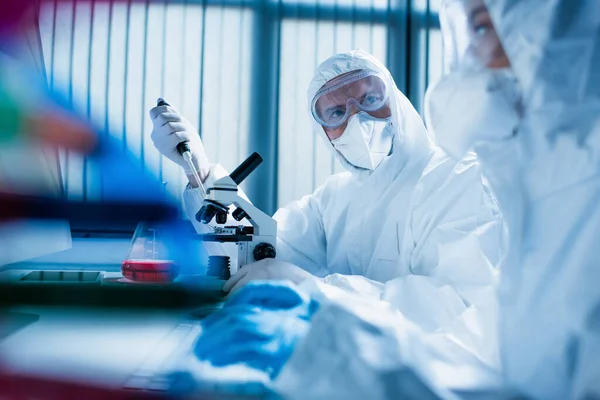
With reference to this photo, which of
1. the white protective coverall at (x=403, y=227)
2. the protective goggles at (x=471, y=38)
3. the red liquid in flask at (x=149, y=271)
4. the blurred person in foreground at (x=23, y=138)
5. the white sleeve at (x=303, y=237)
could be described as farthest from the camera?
the white sleeve at (x=303, y=237)

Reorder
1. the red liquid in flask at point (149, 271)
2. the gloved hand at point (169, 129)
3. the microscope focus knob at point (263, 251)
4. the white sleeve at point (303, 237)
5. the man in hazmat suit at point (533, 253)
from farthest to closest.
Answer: the white sleeve at point (303, 237) → the gloved hand at point (169, 129) → the microscope focus knob at point (263, 251) → the red liquid in flask at point (149, 271) → the man in hazmat suit at point (533, 253)

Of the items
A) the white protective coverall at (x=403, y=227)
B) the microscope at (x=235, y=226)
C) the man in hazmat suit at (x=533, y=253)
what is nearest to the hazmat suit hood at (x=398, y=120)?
the white protective coverall at (x=403, y=227)

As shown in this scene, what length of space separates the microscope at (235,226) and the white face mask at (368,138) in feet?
1.17

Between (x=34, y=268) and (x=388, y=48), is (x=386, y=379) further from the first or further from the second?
(x=388, y=48)

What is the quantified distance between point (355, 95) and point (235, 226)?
630 millimetres

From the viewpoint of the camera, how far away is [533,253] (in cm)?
62

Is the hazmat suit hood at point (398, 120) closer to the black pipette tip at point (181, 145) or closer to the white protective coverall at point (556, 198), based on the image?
the black pipette tip at point (181, 145)

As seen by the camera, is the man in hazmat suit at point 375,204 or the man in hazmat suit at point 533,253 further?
the man in hazmat suit at point 375,204

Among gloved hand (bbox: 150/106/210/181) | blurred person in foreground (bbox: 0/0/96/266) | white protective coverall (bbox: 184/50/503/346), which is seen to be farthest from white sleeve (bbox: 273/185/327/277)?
blurred person in foreground (bbox: 0/0/96/266)

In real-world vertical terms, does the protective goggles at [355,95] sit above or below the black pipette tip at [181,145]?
above

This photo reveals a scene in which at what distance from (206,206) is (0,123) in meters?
0.52

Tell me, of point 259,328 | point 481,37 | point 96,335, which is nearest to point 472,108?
point 481,37

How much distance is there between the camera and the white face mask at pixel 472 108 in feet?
2.13

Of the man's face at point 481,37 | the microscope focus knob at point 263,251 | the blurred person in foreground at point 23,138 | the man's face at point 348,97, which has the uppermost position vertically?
the man's face at point 348,97
